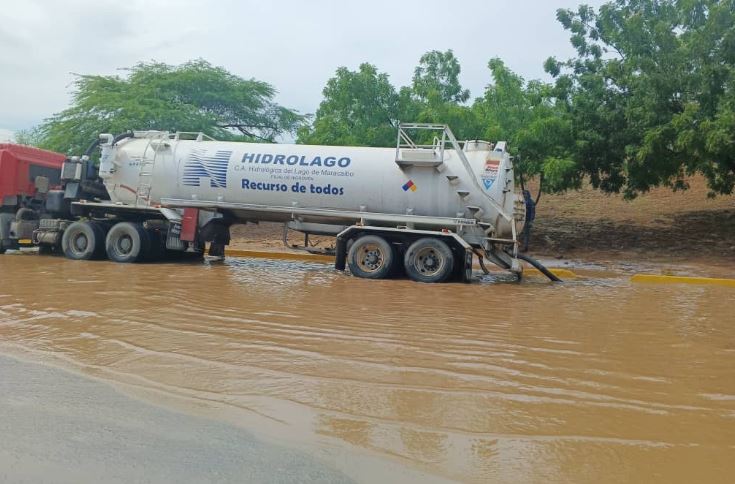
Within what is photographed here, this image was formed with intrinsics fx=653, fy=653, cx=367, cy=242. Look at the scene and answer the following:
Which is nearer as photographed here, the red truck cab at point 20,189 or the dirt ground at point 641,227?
the red truck cab at point 20,189

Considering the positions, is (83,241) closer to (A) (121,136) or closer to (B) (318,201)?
(A) (121,136)

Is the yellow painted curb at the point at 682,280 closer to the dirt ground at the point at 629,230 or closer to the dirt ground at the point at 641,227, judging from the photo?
the dirt ground at the point at 629,230

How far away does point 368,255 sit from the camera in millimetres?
12742

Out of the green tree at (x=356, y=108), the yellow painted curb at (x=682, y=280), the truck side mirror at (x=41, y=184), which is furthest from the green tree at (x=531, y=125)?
the truck side mirror at (x=41, y=184)

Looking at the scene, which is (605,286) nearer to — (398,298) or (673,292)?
(673,292)

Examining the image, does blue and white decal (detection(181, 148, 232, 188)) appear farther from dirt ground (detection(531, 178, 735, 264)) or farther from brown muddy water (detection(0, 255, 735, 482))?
dirt ground (detection(531, 178, 735, 264))

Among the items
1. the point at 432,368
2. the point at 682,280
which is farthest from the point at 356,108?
the point at 432,368

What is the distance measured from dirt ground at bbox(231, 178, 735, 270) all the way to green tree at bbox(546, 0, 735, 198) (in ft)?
4.86

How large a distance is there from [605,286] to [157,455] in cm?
974

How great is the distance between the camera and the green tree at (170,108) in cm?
2295

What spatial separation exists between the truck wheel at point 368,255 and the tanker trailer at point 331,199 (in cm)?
2

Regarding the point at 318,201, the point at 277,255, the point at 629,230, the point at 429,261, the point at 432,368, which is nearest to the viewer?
the point at 432,368

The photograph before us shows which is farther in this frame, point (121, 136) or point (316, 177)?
point (121, 136)

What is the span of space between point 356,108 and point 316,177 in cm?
798
